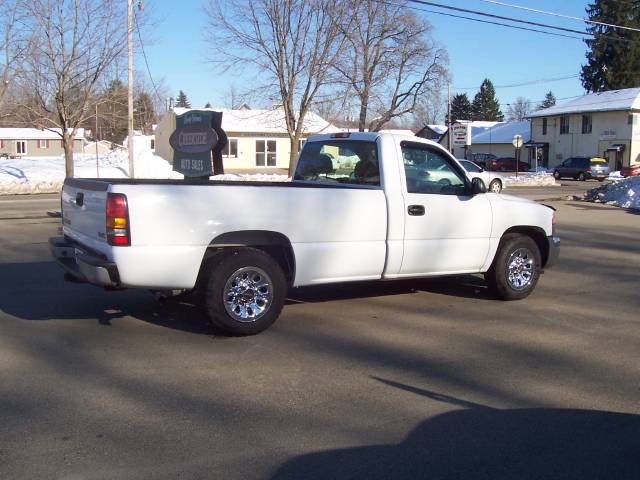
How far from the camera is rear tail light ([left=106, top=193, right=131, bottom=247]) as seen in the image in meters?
5.73

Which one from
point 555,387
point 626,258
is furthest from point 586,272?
point 555,387

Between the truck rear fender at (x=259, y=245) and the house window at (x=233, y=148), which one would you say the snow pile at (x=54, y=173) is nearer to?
the house window at (x=233, y=148)

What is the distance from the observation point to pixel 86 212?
20.7 feet

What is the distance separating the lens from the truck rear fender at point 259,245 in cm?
627

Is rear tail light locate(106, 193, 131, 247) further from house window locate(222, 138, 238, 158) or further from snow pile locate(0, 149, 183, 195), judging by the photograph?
house window locate(222, 138, 238, 158)

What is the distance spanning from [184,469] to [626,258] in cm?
1009

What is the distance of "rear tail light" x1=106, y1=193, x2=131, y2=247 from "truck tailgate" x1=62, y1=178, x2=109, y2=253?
117 mm

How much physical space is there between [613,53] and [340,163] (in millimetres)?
68068

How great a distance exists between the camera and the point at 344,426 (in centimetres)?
446

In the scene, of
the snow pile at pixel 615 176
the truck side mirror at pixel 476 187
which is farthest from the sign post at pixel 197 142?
the snow pile at pixel 615 176

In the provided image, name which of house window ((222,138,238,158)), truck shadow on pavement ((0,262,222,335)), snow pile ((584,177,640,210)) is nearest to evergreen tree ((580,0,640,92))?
house window ((222,138,238,158))

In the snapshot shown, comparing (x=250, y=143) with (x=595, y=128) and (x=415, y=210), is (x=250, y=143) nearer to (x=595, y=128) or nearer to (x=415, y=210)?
(x=595, y=128)

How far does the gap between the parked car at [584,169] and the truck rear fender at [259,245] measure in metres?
44.8

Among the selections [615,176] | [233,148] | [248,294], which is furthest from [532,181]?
[248,294]
